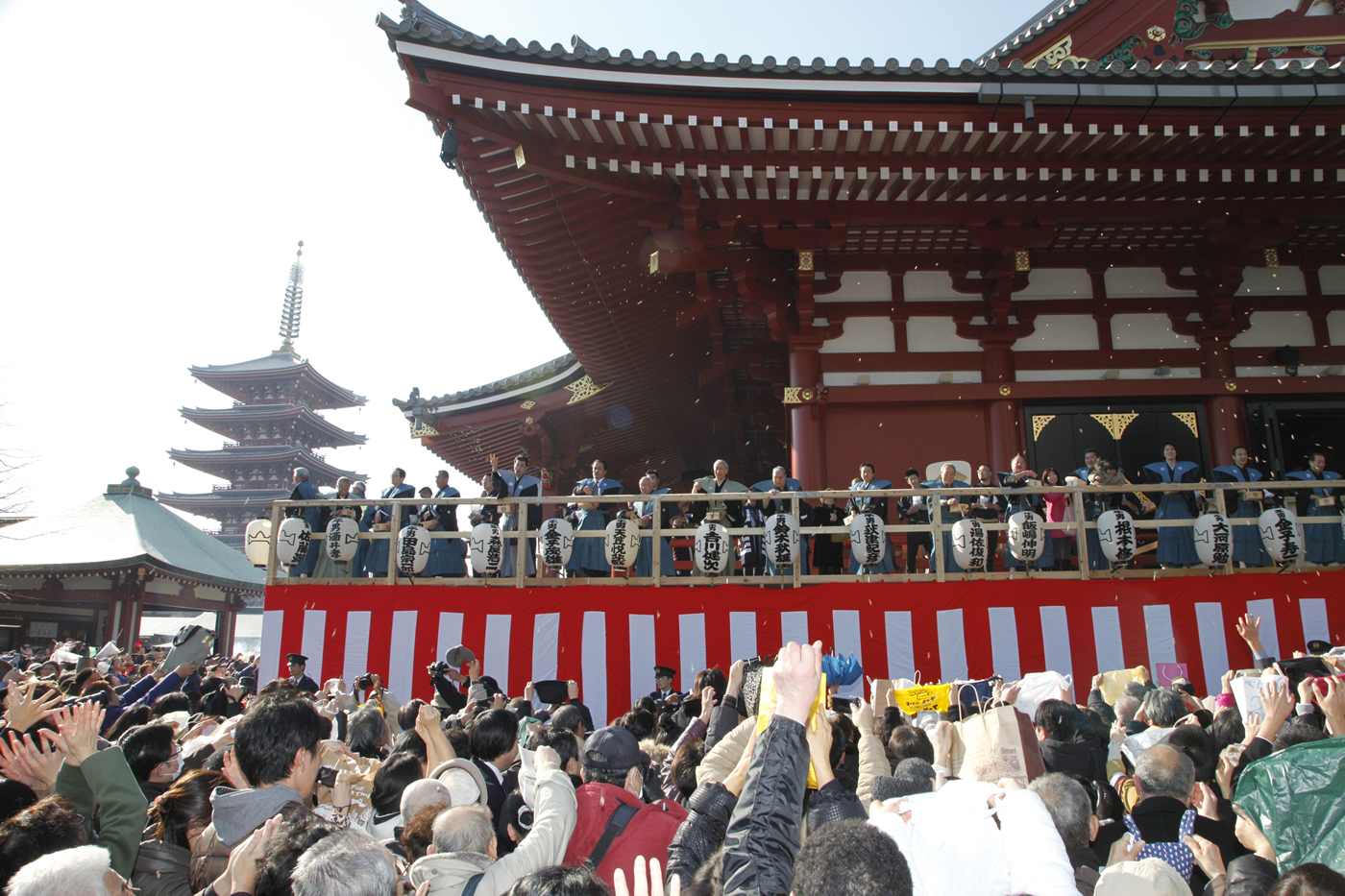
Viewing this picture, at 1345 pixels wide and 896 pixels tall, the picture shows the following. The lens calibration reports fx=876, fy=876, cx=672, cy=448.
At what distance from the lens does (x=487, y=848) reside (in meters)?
2.63

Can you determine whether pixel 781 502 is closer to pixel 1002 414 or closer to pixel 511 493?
pixel 511 493

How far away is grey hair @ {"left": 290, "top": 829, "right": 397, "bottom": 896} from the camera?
7.04 ft

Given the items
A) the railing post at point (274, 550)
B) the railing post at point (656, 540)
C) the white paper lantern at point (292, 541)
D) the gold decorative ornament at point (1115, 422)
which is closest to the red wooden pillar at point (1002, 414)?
the gold decorative ornament at point (1115, 422)

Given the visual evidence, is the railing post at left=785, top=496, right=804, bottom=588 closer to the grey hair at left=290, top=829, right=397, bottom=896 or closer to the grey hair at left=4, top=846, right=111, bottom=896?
the grey hair at left=290, top=829, right=397, bottom=896

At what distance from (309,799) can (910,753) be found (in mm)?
2462

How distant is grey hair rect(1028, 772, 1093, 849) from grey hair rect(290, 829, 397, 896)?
2045 millimetres

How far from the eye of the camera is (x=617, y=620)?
29.2 feet

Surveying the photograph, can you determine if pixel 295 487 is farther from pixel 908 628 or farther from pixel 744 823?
pixel 744 823

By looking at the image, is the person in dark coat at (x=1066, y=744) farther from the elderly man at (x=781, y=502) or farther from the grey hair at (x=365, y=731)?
the elderly man at (x=781, y=502)

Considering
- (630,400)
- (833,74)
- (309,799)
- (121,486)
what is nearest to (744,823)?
(309,799)

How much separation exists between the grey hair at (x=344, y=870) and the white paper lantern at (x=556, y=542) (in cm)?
671

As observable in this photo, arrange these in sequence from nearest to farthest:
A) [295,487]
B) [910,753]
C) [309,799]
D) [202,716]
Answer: [309,799]
[910,753]
[202,716]
[295,487]

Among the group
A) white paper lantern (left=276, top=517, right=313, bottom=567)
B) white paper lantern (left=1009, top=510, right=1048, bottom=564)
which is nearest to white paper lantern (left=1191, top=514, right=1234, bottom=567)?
white paper lantern (left=1009, top=510, right=1048, bottom=564)

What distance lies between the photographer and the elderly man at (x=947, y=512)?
344 inches
